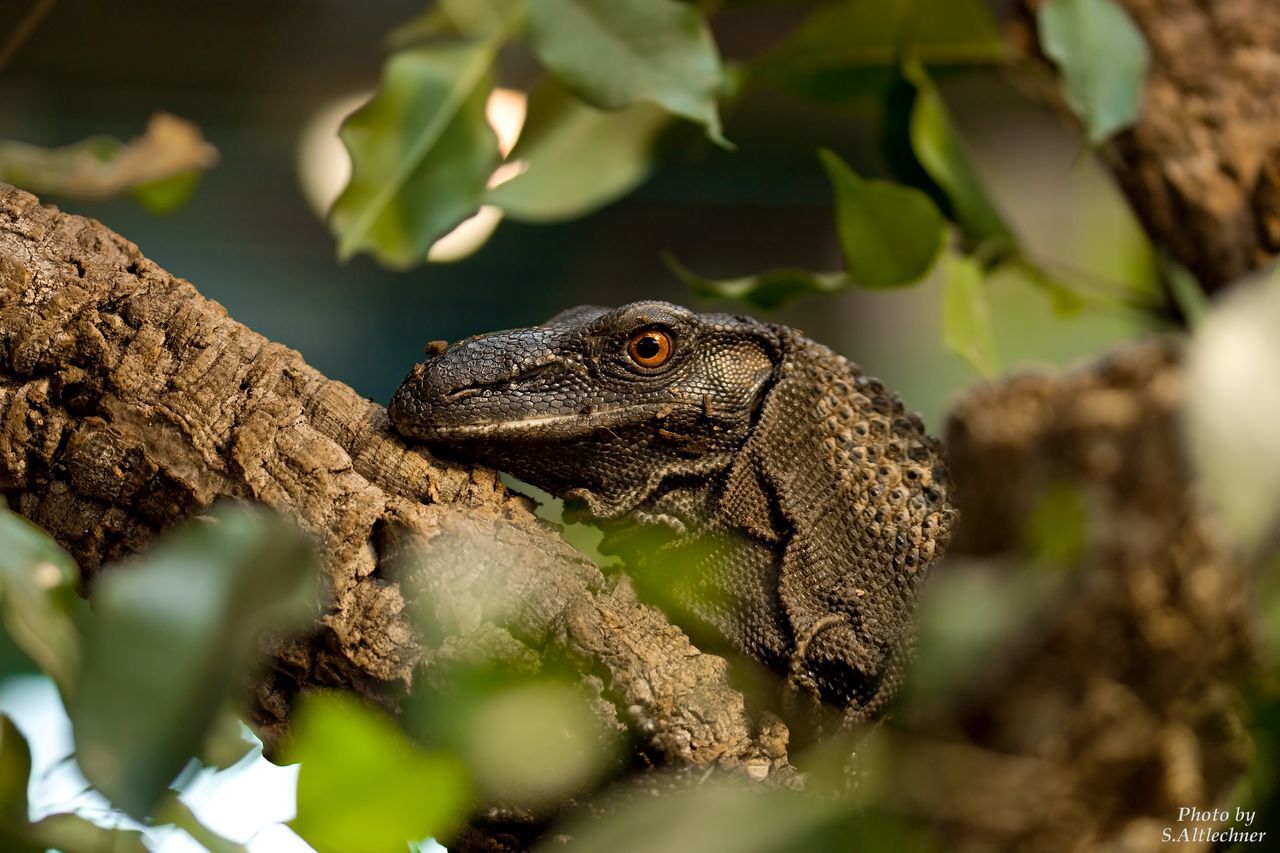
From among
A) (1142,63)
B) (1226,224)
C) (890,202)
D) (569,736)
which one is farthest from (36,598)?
(1226,224)

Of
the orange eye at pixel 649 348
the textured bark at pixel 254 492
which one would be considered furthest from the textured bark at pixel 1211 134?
the textured bark at pixel 254 492

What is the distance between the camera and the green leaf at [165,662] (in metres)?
0.67

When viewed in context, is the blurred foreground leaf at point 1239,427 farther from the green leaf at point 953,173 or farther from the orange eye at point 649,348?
the green leaf at point 953,173

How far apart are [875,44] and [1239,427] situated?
69.5 inches

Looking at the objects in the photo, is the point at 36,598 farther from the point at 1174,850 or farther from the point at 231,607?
the point at 1174,850

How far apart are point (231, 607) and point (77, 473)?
807 millimetres

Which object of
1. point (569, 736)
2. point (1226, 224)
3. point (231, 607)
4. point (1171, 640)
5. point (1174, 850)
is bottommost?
point (1226, 224)

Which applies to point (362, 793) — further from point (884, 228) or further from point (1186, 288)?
point (1186, 288)

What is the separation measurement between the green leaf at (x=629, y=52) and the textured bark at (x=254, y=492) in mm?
658

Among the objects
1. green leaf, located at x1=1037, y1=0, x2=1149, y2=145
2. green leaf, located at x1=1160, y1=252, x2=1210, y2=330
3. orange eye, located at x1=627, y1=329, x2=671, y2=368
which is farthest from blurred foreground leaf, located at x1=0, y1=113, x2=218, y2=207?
green leaf, located at x1=1160, y1=252, x2=1210, y2=330

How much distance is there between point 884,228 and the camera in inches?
75.3

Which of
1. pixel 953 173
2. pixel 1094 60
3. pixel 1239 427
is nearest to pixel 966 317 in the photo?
pixel 953 173

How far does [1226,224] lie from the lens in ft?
7.07

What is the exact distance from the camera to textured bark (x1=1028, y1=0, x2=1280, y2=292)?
2139 mm
